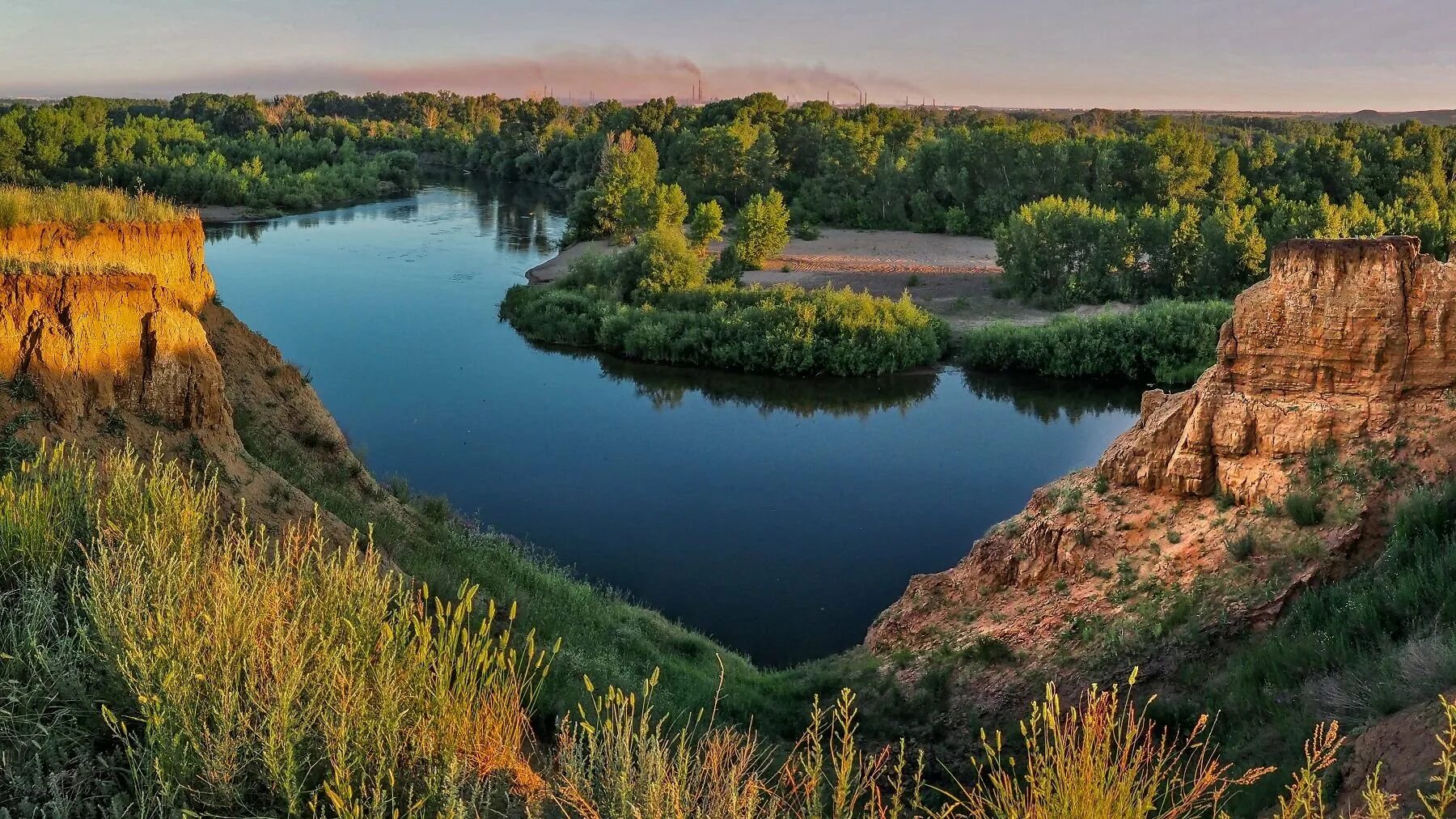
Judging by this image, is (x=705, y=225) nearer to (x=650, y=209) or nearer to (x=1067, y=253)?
(x=650, y=209)

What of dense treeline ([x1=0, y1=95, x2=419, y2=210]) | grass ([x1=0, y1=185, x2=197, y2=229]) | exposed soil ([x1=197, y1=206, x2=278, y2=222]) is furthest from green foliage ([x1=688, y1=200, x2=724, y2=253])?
grass ([x1=0, y1=185, x2=197, y2=229])

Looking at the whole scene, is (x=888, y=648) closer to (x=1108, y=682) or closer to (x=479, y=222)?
(x=1108, y=682)

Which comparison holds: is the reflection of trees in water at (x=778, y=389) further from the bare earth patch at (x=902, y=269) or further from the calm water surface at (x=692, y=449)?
the bare earth patch at (x=902, y=269)

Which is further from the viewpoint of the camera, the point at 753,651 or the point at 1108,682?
the point at 753,651

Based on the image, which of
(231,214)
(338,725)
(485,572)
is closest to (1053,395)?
(485,572)

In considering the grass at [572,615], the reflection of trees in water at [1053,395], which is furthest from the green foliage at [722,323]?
the grass at [572,615]

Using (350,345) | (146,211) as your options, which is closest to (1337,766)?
(146,211)
